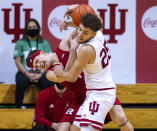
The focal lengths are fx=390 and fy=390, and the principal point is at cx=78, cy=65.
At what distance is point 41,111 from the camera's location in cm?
572

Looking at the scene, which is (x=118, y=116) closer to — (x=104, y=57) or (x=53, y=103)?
(x=104, y=57)

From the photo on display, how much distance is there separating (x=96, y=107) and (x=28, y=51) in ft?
9.05

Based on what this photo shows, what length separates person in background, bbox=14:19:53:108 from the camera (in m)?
6.19

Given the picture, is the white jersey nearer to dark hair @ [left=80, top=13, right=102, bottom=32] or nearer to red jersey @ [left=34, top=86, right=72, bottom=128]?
dark hair @ [left=80, top=13, right=102, bottom=32]

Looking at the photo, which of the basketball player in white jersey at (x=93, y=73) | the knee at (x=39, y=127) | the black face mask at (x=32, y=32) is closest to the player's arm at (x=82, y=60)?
the basketball player in white jersey at (x=93, y=73)

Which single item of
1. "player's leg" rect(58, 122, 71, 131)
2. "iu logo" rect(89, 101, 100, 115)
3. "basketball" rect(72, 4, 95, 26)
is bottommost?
"player's leg" rect(58, 122, 71, 131)

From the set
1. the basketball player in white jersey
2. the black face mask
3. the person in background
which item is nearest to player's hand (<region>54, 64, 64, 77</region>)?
the basketball player in white jersey

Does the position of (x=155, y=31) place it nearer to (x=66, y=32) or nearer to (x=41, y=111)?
(x=66, y=32)

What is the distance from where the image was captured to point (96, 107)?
3910 mm

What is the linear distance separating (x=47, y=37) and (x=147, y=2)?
73.5 inches

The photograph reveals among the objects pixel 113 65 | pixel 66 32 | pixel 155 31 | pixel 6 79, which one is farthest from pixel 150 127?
pixel 6 79

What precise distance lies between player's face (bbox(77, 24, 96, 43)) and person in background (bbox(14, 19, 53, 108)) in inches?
95.0

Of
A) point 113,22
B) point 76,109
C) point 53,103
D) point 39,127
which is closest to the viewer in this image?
point 76,109

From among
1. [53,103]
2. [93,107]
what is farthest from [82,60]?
[53,103]
